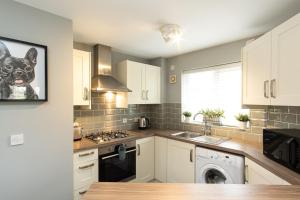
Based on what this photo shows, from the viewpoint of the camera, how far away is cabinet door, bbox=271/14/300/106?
1329 mm

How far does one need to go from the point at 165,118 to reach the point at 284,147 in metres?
2.19

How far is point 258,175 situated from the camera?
5.33 ft

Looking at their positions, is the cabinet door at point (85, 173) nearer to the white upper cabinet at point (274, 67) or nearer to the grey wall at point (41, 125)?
the grey wall at point (41, 125)

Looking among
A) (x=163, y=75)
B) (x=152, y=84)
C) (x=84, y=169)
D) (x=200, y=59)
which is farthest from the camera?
(x=163, y=75)

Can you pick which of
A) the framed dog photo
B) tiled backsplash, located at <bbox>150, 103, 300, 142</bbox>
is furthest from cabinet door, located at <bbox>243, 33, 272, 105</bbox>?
→ the framed dog photo

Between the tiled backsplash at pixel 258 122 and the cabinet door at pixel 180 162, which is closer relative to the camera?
the tiled backsplash at pixel 258 122

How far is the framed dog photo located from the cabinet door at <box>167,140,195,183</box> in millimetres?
1838

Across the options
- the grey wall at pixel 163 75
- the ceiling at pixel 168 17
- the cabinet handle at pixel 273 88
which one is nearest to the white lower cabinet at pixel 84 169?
the ceiling at pixel 168 17

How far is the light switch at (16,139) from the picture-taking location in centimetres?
145

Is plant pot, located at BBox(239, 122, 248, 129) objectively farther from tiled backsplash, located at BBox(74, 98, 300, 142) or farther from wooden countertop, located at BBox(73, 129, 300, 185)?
wooden countertop, located at BBox(73, 129, 300, 185)

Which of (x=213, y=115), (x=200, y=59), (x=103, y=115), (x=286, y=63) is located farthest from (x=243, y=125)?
(x=103, y=115)

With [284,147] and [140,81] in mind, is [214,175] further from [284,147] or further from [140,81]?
[140,81]

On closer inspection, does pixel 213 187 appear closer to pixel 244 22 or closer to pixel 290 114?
pixel 290 114

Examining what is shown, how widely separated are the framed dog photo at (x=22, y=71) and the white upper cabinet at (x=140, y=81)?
4.49 ft
